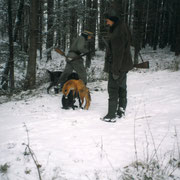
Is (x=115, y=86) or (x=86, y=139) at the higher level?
(x=115, y=86)

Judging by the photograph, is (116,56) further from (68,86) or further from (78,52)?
(78,52)

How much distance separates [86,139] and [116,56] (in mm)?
1691

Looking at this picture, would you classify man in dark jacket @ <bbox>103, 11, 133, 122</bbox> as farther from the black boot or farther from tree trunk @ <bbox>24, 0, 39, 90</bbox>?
tree trunk @ <bbox>24, 0, 39, 90</bbox>

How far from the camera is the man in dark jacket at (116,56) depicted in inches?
135

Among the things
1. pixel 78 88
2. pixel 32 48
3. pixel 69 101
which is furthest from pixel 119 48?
pixel 32 48

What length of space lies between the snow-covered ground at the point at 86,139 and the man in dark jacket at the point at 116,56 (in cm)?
68

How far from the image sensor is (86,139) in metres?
2.95

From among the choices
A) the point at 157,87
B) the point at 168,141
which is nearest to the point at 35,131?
the point at 168,141

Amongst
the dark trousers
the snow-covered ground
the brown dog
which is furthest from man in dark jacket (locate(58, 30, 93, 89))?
the dark trousers

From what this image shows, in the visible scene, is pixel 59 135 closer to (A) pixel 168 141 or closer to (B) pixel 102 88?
(A) pixel 168 141

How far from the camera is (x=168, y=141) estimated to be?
2.75 metres

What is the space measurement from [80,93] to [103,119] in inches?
48.0

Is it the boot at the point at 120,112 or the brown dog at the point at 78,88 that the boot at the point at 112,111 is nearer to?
the boot at the point at 120,112

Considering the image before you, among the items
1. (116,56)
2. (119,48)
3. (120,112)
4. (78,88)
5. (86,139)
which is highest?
(119,48)
